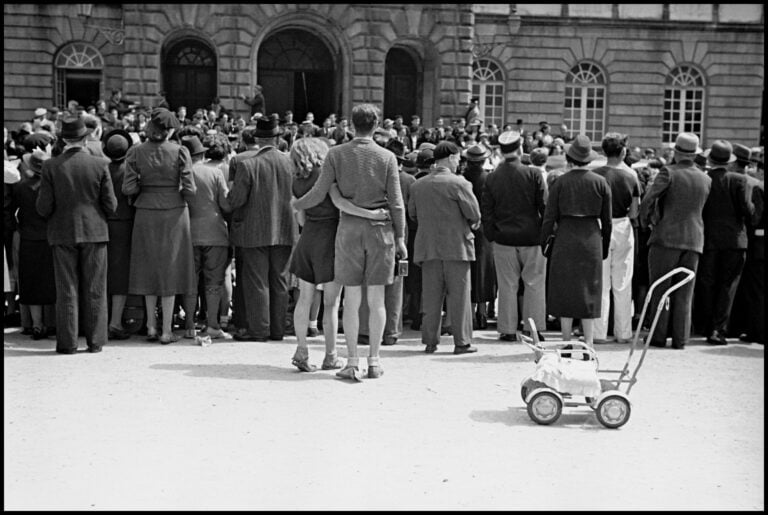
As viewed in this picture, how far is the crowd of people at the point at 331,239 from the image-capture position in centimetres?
985

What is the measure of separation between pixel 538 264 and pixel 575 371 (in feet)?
12.2

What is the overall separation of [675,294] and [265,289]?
420 cm

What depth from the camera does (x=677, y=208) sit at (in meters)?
10.9

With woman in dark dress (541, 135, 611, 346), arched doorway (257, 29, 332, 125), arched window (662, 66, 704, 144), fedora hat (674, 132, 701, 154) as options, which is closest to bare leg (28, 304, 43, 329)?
woman in dark dress (541, 135, 611, 346)

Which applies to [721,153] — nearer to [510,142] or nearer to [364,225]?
[510,142]

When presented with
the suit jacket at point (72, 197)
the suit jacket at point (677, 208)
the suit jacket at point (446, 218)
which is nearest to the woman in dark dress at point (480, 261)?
Result: the suit jacket at point (446, 218)

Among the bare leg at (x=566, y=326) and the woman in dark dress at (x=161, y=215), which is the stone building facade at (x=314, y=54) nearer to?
the woman in dark dress at (x=161, y=215)

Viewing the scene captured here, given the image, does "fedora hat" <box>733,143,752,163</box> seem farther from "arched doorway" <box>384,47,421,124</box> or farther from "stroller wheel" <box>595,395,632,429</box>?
"arched doorway" <box>384,47,421,124</box>

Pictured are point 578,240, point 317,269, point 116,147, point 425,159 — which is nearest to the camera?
point 317,269

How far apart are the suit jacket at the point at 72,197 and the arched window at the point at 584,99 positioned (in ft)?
106

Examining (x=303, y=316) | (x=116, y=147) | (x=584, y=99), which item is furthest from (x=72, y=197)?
(x=584, y=99)

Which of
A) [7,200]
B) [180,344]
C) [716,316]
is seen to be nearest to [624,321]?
[716,316]

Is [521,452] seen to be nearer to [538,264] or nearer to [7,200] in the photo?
[538,264]

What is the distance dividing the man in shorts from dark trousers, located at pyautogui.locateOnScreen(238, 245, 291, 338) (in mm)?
2035
